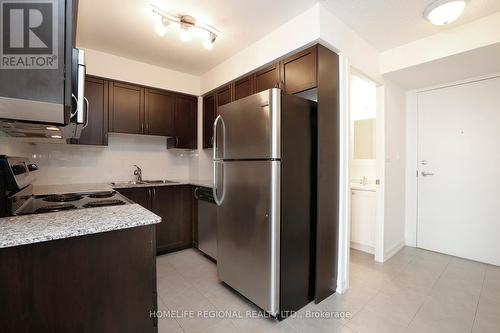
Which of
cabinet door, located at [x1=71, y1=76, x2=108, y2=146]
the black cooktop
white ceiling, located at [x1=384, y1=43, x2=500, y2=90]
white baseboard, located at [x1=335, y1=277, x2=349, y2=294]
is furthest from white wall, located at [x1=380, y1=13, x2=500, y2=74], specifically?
cabinet door, located at [x1=71, y1=76, x2=108, y2=146]

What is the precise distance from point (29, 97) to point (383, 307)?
2.58m

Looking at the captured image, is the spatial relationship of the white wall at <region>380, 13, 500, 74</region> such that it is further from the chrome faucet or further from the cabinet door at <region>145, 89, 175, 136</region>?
the chrome faucet

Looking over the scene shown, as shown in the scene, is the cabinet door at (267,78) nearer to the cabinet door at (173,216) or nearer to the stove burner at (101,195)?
the cabinet door at (173,216)

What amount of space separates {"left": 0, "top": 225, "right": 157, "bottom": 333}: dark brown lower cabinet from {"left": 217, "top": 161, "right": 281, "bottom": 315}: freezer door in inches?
33.9

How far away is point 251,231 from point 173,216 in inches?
62.5

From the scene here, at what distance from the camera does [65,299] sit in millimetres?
902

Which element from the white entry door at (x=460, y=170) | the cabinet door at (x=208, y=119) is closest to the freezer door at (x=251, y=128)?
the cabinet door at (x=208, y=119)

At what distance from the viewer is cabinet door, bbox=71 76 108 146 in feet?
9.03

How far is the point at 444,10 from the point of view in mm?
1841

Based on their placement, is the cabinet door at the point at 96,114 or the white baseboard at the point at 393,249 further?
the white baseboard at the point at 393,249

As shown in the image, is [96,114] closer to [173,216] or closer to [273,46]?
[173,216]

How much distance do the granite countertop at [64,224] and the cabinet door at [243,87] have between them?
1883 millimetres

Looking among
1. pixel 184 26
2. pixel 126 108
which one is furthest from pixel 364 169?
pixel 126 108

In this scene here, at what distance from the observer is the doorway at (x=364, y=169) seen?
299 cm
